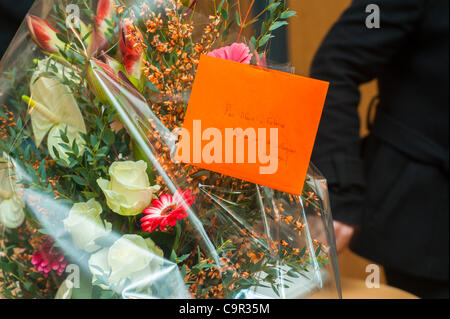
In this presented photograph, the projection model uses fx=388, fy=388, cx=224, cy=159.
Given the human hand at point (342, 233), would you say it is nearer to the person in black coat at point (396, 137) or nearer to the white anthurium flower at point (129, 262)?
the person in black coat at point (396, 137)

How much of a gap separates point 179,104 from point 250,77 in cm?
9

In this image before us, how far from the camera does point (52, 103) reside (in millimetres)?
474

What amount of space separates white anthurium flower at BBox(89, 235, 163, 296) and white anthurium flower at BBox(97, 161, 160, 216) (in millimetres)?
35

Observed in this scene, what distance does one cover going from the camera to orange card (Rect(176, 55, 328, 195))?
0.44 m

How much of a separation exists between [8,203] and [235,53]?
0.34 metres

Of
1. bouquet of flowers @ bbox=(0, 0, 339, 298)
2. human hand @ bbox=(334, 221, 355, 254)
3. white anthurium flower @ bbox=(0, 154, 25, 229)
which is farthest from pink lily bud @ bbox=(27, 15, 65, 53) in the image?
human hand @ bbox=(334, 221, 355, 254)

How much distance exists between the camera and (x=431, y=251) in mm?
952

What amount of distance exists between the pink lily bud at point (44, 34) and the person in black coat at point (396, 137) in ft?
1.95

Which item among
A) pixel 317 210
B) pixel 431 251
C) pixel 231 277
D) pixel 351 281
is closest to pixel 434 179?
pixel 431 251

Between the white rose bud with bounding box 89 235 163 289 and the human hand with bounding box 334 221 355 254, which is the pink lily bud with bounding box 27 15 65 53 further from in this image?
the human hand with bounding box 334 221 355 254

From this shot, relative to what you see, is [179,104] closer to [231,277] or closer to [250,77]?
[250,77]

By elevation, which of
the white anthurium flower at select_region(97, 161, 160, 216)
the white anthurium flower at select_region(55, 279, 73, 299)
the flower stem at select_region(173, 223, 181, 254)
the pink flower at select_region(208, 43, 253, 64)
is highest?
the pink flower at select_region(208, 43, 253, 64)

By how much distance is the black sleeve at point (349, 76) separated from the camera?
0.84m

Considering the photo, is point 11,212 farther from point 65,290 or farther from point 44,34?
point 44,34
